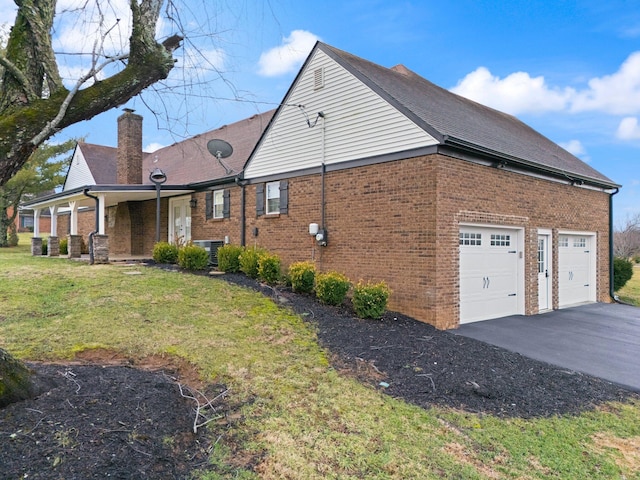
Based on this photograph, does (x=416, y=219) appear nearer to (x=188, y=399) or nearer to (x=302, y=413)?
(x=302, y=413)

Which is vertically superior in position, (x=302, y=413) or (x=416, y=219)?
(x=416, y=219)

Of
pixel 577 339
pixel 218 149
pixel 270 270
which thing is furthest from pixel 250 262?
pixel 577 339

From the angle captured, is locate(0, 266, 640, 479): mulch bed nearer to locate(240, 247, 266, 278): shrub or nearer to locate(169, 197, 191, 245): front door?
locate(240, 247, 266, 278): shrub

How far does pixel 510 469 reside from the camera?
3.64m

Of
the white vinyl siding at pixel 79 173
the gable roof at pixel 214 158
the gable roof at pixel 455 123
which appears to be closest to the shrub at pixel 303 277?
the gable roof at pixel 455 123

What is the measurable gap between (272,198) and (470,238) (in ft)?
19.2

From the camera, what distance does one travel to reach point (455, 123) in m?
9.96

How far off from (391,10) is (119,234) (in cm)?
1641

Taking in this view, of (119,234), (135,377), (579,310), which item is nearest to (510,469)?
(135,377)

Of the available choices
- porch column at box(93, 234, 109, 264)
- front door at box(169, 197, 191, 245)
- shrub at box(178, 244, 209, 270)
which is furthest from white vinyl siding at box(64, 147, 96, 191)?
shrub at box(178, 244, 209, 270)

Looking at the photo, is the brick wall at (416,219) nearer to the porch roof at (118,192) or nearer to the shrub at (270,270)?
the shrub at (270,270)

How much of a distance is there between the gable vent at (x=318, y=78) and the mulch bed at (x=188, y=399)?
594cm

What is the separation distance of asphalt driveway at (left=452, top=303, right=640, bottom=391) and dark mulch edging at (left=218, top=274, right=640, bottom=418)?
1.60 feet

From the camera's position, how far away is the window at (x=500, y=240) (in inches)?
388
